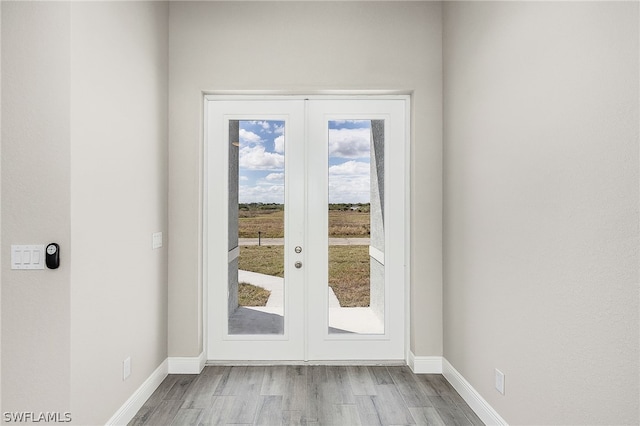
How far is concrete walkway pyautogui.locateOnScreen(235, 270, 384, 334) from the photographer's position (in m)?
3.38

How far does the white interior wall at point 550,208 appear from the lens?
145 cm

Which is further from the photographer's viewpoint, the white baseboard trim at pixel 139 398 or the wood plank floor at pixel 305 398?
the wood plank floor at pixel 305 398

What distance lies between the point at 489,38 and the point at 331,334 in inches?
98.7

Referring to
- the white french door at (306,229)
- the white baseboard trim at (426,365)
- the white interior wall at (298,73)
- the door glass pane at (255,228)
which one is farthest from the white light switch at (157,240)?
the white baseboard trim at (426,365)

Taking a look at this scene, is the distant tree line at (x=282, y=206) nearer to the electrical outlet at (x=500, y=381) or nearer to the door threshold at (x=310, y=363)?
the door threshold at (x=310, y=363)

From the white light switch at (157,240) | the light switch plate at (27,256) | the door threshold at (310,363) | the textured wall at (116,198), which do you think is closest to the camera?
the light switch plate at (27,256)

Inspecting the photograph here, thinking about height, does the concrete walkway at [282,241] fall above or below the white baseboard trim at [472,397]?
above

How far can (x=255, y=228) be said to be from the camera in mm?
3383

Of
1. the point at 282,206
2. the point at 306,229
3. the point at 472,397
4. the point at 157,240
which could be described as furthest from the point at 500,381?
the point at 157,240

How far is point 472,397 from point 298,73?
2727mm

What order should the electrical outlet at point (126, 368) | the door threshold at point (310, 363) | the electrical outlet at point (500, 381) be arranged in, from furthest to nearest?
the door threshold at point (310, 363) → the electrical outlet at point (126, 368) → the electrical outlet at point (500, 381)

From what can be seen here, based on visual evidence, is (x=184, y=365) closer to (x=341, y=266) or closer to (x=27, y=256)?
(x=341, y=266)

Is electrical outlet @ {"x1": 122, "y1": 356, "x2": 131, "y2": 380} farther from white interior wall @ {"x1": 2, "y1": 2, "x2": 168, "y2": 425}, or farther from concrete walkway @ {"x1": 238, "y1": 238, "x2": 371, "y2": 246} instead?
concrete walkway @ {"x1": 238, "y1": 238, "x2": 371, "y2": 246}

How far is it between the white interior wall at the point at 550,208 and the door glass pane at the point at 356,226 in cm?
73
